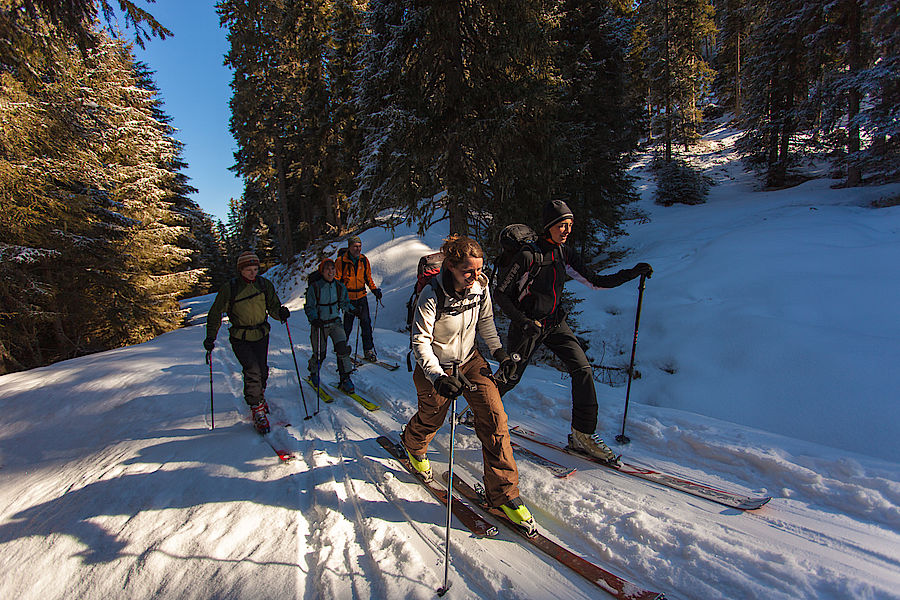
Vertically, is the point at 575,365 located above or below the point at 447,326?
below

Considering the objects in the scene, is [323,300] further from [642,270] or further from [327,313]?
[642,270]

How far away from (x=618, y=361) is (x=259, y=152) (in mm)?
25683

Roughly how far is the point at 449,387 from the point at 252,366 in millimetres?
3582

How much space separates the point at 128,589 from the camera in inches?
100

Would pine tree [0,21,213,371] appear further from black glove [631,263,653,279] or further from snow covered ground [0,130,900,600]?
black glove [631,263,653,279]

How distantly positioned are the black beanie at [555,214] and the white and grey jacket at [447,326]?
1035mm

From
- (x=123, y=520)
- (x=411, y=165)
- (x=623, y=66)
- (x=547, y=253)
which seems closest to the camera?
(x=123, y=520)

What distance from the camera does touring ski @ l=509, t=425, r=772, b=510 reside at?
9.78ft

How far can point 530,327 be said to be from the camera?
3539 millimetres

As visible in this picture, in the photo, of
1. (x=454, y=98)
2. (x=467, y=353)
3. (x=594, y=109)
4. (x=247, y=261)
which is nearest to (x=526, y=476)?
(x=467, y=353)

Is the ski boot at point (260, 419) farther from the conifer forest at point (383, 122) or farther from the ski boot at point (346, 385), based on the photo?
the conifer forest at point (383, 122)

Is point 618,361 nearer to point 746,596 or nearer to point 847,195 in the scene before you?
point 746,596

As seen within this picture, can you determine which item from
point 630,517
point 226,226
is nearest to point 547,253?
point 630,517

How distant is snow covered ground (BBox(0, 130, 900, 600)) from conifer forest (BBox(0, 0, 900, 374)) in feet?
14.6
